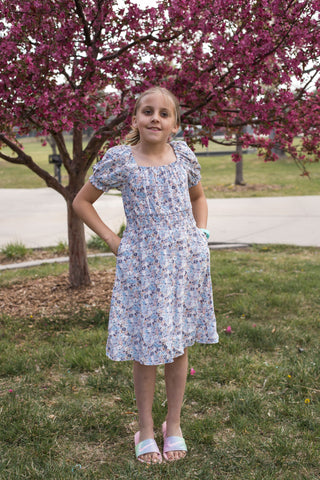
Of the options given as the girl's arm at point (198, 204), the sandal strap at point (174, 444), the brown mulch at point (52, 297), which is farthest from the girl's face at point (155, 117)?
the brown mulch at point (52, 297)

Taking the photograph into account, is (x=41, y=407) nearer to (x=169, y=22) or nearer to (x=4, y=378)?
(x=4, y=378)

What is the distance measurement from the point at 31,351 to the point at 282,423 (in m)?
1.79

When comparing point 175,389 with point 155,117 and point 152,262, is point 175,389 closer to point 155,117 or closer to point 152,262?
point 152,262

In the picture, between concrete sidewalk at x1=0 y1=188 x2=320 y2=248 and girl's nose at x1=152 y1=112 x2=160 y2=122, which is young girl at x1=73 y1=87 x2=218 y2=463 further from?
concrete sidewalk at x1=0 y1=188 x2=320 y2=248

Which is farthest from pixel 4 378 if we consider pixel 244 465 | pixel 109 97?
pixel 109 97

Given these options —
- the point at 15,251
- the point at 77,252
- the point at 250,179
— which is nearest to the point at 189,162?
the point at 77,252

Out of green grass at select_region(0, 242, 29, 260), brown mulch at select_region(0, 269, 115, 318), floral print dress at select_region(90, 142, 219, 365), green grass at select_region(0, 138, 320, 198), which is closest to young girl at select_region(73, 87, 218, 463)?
floral print dress at select_region(90, 142, 219, 365)

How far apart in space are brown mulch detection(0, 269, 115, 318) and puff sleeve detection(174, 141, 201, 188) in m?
2.26

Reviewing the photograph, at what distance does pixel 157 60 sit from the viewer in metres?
4.23

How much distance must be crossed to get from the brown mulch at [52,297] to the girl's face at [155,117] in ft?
7.90

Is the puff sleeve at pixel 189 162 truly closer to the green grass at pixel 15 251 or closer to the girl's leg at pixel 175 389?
the girl's leg at pixel 175 389

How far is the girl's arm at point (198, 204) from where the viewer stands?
261 cm

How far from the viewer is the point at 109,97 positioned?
4.46 m

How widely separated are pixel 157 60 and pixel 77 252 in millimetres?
1889
